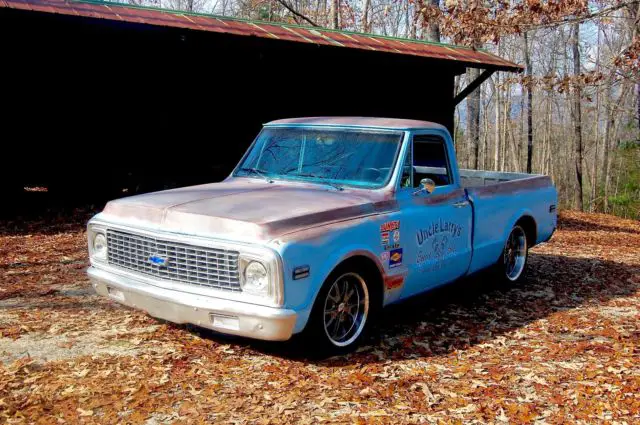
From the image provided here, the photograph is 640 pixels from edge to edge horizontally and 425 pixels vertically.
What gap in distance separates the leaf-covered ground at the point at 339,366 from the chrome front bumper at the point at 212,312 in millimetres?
374

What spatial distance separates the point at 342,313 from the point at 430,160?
6.76ft

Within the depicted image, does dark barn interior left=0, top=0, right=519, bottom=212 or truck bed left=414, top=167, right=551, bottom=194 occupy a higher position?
dark barn interior left=0, top=0, right=519, bottom=212

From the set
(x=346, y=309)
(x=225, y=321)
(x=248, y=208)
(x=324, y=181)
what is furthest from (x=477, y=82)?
(x=225, y=321)

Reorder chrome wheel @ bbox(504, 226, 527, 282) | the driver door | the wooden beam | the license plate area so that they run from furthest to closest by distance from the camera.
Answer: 1. the wooden beam
2. chrome wheel @ bbox(504, 226, 527, 282)
3. the driver door
4. the license plate area

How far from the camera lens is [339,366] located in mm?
4953

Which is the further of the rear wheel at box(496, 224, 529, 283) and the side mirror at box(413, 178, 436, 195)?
the rear wheel at box(496, 224, 529, 283)

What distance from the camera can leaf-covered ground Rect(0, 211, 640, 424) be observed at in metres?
4.19

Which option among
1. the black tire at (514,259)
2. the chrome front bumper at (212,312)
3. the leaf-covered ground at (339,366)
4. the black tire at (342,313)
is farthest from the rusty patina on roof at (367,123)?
the chrome front bumper at (212,312)

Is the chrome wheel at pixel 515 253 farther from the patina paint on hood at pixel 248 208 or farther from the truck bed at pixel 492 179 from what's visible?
the patina paint on hood at pixel 248 208

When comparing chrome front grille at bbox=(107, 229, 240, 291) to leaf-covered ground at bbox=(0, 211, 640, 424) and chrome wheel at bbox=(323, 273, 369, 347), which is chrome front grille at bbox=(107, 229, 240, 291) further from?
chrome wheel at bbox=(323, 273, 369, 347)

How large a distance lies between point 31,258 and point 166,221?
4597 mm

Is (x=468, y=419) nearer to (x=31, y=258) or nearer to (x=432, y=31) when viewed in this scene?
(x=31, y=258)

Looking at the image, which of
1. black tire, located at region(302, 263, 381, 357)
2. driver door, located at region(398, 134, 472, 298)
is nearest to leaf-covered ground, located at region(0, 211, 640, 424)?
black tire, located at region(302, 263, 381, 357)

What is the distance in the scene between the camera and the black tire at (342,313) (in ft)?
15.8
